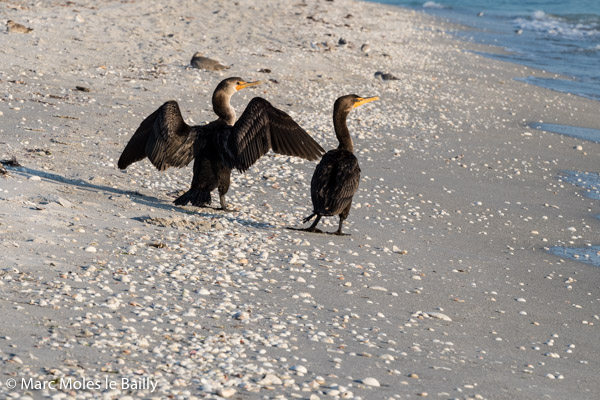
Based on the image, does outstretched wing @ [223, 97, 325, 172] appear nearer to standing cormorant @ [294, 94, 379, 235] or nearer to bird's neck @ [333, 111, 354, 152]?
standing cormorant @ [294, 94, 379, 235]

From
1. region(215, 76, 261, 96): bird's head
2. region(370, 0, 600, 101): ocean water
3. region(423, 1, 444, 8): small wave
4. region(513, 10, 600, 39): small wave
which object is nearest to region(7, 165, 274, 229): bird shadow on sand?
region(215, 76, 261, 96): bird's head

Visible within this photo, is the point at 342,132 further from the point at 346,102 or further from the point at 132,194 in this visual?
the point at 132,194

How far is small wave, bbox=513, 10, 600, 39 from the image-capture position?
113ft

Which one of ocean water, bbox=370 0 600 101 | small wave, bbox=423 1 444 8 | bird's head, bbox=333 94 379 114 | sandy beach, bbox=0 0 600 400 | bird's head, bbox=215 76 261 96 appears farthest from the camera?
small wave, bbox=423 1 444 8

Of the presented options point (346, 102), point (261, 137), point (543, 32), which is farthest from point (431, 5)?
point (261, 137)

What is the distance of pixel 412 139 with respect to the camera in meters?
13.0

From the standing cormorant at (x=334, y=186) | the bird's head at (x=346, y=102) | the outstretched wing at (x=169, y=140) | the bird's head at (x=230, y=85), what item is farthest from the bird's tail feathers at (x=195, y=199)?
the bird's head at (x=346, y=102)

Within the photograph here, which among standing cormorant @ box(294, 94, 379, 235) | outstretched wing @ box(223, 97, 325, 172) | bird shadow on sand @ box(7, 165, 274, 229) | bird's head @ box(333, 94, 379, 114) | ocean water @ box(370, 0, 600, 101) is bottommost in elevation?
bird shadow on sand @ box(7, 165, 274, 229)

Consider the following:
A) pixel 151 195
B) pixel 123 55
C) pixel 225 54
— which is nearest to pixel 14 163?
pixel 151 195

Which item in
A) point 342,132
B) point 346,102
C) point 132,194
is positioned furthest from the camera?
point 346,102

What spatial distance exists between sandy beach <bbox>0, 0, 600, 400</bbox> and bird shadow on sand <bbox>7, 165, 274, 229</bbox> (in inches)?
1.5

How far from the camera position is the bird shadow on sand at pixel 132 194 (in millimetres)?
8180

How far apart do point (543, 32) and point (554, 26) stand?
7.26ft

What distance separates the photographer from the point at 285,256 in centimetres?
712
